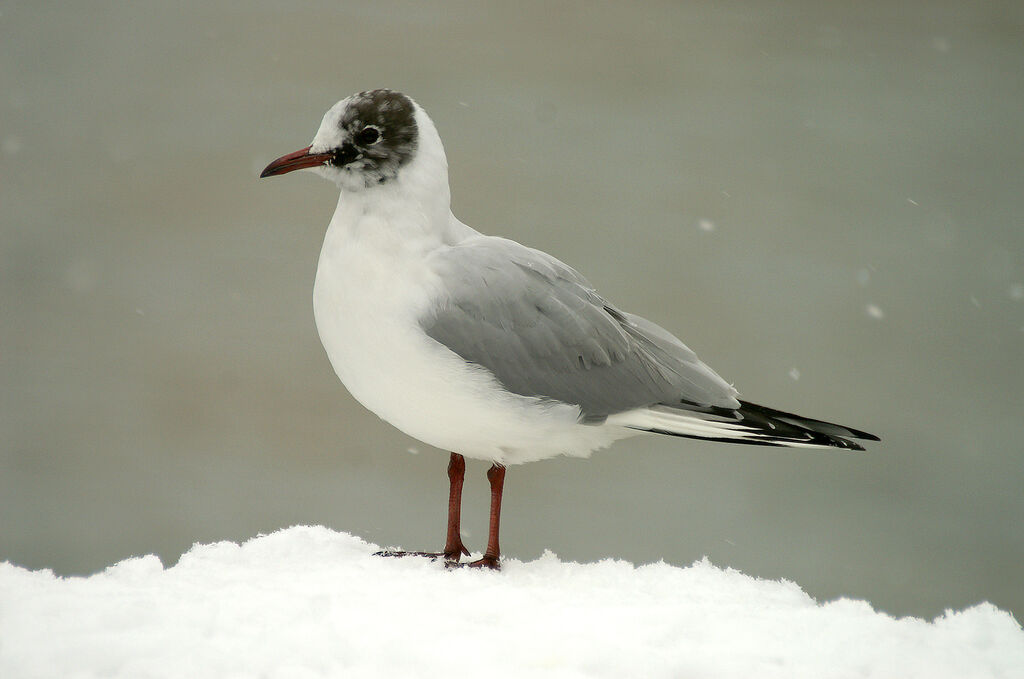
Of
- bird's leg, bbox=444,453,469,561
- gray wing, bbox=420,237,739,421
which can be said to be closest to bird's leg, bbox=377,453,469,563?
bird's leg, bbox=444,453,469,561

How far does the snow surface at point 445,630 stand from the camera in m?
1.51

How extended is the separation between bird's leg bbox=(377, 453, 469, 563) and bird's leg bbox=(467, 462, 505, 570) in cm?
6

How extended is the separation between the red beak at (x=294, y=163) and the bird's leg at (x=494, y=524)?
66cm

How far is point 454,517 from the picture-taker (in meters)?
2.13

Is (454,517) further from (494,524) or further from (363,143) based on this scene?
(363,143)

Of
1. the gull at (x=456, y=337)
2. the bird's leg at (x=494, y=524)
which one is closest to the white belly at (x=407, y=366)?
the gull at (x=456, y=337)

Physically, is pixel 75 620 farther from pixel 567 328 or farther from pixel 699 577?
pixel 699 577

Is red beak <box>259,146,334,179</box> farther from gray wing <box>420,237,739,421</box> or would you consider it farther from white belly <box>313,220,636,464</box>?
gray wing <box>420,237,739,421</box>

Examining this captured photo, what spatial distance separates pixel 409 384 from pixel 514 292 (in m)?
0.26

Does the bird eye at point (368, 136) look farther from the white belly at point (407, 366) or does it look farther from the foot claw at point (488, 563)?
the foot claw at point (488, 563)

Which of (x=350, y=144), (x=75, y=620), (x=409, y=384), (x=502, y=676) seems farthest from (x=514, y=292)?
(x=75, y=620)

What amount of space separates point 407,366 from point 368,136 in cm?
42

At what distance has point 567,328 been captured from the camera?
198cm

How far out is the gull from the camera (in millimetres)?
1880
